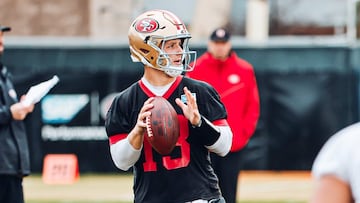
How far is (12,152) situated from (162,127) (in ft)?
7.21

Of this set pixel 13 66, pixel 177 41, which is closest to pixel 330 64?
pixel 13 66

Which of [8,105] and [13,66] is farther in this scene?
[13,66]

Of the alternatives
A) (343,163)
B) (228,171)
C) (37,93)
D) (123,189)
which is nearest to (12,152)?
(37,93)

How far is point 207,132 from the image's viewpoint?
15.7 ft

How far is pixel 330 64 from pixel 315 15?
9361 millimetres

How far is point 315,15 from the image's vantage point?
941 inches

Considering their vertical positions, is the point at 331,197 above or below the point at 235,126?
above

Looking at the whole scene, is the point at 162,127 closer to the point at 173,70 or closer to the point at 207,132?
the point at 207,132

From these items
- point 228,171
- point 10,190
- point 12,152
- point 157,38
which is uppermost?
point 157,38

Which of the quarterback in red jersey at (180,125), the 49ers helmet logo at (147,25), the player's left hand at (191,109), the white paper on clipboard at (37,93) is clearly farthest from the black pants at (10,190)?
the player's left hand at (191,109)

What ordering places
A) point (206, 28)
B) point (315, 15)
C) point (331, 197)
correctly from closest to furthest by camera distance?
1. point (331, 197)
2. point (206, 28)
3. point (315, 15)

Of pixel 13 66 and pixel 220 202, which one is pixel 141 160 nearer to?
pixel 220 202

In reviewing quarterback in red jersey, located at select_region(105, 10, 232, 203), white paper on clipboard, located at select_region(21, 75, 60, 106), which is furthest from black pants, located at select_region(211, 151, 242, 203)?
quarterback in red jersey, located at select_region(105, 10, 232, 203)

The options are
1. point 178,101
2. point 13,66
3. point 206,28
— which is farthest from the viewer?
point 206,28
